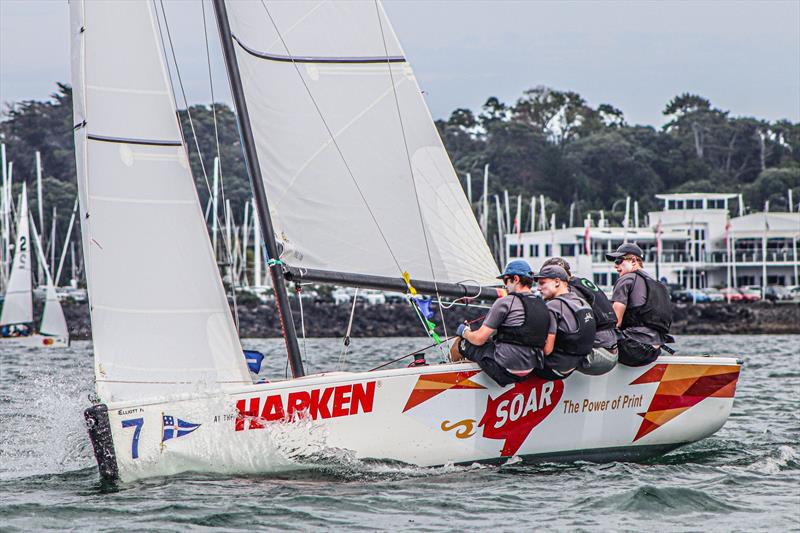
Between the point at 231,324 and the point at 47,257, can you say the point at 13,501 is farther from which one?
the point at 47,257

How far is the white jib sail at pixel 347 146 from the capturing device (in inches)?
366

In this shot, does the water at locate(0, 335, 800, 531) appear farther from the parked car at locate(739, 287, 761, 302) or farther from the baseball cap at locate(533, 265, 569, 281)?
the parked car at locate(739, 287, 761, 302)

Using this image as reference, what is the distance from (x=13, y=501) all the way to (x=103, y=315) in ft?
4.92

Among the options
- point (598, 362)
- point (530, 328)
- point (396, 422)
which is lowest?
point (396, 422)

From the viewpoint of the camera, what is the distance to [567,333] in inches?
340

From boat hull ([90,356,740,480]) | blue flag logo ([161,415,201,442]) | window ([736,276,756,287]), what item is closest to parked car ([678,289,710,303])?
window ([736,276,756,287])

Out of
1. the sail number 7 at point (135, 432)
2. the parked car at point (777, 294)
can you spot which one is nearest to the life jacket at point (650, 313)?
the sail number 7 at point (135, 432)

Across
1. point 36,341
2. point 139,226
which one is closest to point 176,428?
point 139,226

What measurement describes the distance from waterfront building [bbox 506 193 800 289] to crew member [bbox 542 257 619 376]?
2152 inches

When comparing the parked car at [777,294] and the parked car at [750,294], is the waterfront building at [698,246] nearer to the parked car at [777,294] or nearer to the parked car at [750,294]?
the parked car at [750,294]

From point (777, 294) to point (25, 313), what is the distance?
124ft

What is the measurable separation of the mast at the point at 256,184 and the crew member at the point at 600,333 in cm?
204

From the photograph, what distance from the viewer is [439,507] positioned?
23.9 feet

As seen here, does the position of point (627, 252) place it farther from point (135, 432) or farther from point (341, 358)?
point (135, 432)
